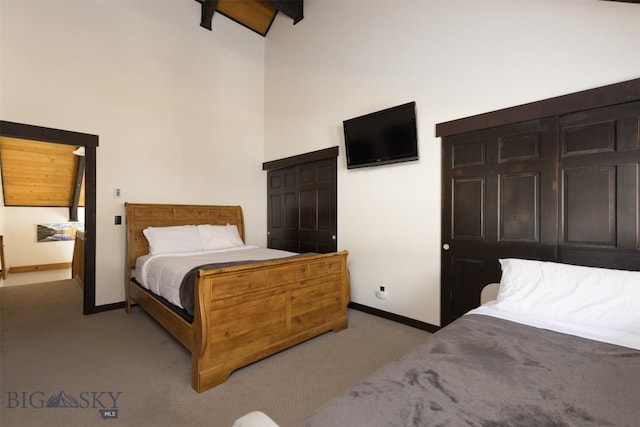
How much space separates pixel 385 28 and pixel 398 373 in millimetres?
3476

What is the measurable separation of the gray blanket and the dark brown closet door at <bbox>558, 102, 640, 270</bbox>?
1114 mm

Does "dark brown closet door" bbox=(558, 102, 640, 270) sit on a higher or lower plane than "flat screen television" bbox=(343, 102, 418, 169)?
lower

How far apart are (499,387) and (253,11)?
18.1ft

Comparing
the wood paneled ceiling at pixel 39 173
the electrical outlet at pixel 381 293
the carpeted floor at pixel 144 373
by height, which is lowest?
the carpeted floor at pixel 144 373

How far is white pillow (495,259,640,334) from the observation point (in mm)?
1372

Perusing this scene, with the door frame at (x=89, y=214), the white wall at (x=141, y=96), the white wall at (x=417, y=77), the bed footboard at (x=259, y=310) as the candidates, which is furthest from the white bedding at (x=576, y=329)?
the door frame at (x=89, y=214)

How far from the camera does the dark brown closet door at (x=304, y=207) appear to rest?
382cm

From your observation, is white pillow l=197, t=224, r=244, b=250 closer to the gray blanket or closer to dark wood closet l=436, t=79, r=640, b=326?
dark wood closet l=436, t=79, r=640, b=326

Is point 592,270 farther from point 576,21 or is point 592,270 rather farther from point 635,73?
point 576,21

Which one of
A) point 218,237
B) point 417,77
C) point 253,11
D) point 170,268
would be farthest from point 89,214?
point 417,77

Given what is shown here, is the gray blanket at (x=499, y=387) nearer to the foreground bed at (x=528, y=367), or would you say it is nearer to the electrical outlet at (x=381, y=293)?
the foreground bed at (x=528, y=367)

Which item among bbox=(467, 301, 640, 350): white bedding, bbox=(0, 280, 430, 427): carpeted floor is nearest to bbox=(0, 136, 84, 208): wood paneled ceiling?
bbox=(0, 280, 430, 427): carpeted floor

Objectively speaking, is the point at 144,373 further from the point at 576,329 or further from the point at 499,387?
the point at 576,329

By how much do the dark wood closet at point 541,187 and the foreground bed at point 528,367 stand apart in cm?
66
